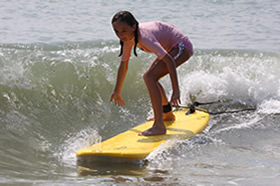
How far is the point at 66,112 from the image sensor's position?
5348mm

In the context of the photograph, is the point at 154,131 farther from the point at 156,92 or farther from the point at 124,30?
the point at 124,30

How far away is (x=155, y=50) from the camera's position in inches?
154

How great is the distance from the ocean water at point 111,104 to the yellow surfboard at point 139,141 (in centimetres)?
10

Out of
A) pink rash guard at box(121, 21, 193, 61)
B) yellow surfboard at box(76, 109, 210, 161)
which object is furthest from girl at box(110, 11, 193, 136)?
yellow surfboard at box(76, 109, 210, 161)

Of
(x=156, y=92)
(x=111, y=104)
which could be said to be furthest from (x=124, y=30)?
(x=111, y=104)

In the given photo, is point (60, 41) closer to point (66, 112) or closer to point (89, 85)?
point (89, 85)

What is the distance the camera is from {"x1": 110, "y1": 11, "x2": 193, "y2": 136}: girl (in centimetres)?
384

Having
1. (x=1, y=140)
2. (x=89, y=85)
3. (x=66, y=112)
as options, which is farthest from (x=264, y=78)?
(x=1, y=140)

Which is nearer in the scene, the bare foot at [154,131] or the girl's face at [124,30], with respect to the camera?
the girl's face at [124,30]

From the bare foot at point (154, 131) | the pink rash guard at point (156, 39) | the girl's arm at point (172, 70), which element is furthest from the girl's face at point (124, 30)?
the bare foot at point (154, 131)

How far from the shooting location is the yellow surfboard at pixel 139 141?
141 inches

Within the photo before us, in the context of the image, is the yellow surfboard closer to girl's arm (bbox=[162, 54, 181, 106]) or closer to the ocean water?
the ocean water

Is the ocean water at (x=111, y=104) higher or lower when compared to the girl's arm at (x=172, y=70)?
lower

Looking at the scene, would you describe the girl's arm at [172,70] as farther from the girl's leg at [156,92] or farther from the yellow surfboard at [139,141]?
the yellow surfboard at [139,141]
